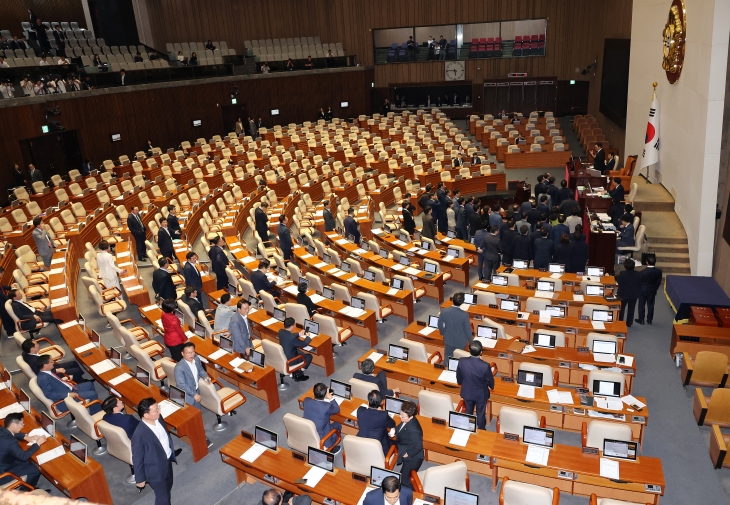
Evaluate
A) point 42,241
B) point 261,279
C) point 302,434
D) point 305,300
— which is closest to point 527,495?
point 302,434

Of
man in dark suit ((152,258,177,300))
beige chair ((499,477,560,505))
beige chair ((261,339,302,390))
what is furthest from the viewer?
man in dark suit ((152,258,177,300))

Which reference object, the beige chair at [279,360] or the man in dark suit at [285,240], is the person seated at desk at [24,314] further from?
the man in dark suit at [285,240]

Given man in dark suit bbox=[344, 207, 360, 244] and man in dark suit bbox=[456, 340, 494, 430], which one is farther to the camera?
man in dark suit bbox=[344, 207, 360, 244]

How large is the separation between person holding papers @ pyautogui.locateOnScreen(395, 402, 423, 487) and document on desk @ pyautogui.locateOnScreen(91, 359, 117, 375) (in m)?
4.90

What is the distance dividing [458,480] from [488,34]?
3537 centimetres

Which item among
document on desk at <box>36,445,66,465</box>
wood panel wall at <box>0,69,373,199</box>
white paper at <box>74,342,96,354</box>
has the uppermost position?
wood panel wall at <box>0,69,373,199</box>

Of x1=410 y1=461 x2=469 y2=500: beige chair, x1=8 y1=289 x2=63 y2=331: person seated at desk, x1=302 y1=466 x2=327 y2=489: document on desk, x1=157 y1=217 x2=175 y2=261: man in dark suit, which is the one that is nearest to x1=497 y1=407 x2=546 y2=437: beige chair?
x1=410 y1=461 x2=469 y2=500: beige chair

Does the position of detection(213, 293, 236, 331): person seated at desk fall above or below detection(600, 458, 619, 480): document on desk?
above

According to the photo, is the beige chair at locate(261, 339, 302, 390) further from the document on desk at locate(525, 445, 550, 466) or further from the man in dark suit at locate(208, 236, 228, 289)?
the document on desk at locate(525, 445, 550, 466)

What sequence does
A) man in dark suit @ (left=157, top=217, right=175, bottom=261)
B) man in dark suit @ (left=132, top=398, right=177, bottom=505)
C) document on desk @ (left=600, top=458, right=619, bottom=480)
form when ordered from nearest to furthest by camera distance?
document on desk @ (left=600, top=458, right=619, bottom=480) < man in dark suit @ (left=132, top=398, right=177, bottom=505) < man in dark suit @ (left=157, top=217, right=175, bottom=261)

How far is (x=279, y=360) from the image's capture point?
9406mm

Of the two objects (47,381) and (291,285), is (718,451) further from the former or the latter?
(47,381)

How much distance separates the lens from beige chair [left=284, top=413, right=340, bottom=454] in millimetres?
7053

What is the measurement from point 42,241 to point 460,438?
11.7m
